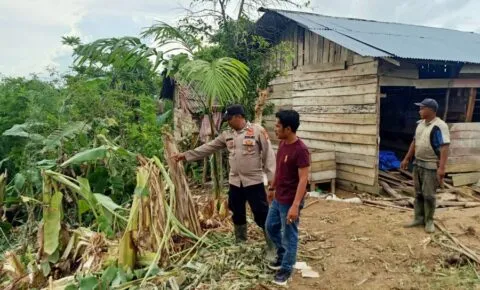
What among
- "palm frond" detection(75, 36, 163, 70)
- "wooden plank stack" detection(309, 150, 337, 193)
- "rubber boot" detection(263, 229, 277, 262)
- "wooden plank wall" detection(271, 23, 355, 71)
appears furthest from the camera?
"wooden plank wall" detection(271, 23, 355, 71)

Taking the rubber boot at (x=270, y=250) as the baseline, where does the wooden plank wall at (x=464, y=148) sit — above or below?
above

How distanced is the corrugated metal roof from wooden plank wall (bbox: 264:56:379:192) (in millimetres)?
392

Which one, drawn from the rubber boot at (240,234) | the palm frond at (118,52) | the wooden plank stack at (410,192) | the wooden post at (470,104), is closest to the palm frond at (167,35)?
the palm frond at (118,52)

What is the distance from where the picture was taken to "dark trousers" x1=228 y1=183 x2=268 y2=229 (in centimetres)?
420

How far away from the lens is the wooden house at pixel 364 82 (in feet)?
25.5

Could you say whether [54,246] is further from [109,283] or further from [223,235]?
[223,235]

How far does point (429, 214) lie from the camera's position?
5238 millimetres

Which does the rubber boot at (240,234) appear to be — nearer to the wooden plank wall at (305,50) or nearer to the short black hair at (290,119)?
the short black hair at (290,119)

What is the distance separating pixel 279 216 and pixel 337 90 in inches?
212

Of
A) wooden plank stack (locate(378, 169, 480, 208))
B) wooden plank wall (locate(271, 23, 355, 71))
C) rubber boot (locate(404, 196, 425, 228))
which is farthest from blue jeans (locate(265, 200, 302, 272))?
wooden plank wall (locate(271, 23, 355, 71))

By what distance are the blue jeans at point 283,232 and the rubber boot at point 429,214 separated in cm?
237

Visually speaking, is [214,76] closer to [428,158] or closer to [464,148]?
[428,158]

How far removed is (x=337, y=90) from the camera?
28.2 feet

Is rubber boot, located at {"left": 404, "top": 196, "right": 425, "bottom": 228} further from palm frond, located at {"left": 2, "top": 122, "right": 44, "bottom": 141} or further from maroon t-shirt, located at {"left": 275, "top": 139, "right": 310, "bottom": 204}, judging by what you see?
palm frond, located at {"left": 2, "top": 122, "right": 44, "bottom": 141}
